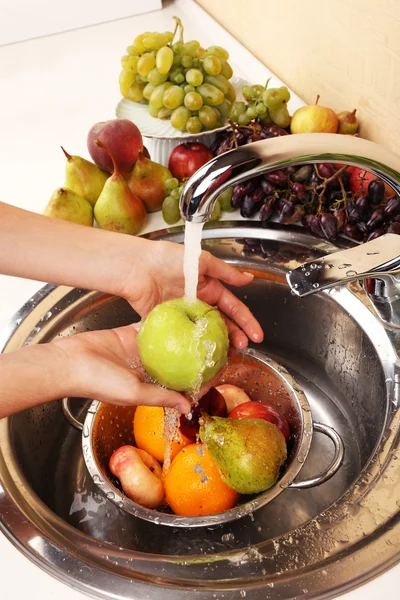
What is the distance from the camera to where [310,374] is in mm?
1327

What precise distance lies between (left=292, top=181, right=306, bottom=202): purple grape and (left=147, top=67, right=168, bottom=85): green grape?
0.45 metres

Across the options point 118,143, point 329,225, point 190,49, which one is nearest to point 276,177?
point 329,225

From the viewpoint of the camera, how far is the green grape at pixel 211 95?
144cm

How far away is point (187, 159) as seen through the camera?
4.61 ft

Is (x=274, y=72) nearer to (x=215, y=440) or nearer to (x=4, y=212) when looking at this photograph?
(x=4, y=212)

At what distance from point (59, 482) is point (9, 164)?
0.94m

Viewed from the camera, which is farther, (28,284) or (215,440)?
(28,284)

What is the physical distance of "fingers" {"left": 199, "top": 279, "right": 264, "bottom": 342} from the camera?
1155 millimetres

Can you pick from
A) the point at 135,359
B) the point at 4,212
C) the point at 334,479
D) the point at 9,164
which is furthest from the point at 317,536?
the point at 9,164

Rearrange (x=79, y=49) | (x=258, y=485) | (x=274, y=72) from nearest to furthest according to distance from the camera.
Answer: (x=258, y=485)
(x=274, y=72)
(x=79, y=49)

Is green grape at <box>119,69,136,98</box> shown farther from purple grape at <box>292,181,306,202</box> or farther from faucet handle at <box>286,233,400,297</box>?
faucet handle at <box>286,233,400,297</box>

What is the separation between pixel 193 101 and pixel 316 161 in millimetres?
692

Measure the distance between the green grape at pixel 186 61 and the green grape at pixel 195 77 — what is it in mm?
36

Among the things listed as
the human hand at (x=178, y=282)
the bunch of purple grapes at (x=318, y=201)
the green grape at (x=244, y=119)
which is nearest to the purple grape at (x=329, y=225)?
the bunch of purple grapes at (x=318, y=201)
